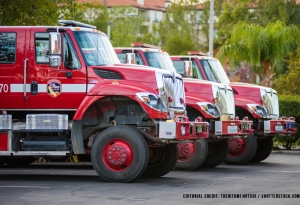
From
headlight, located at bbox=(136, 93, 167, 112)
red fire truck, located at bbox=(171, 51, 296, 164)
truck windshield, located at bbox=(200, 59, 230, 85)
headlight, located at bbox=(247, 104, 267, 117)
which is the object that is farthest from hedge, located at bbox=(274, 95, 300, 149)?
headlight, located at bbox=(136, 93, 167, 112)

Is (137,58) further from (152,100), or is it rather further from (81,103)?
(152,100)

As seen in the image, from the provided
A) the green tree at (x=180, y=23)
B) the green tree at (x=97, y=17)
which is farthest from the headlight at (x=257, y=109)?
the green tree at (x=180, y=23)

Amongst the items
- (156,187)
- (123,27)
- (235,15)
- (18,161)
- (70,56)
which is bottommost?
(156,187)

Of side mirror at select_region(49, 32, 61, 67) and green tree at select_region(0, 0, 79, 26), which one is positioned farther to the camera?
green tree at select_region(0, 0, 79, 26)

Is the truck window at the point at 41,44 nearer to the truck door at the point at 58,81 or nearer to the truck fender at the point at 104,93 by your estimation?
the truck door at the point at 58,81

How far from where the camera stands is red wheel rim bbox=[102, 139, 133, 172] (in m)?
17.2

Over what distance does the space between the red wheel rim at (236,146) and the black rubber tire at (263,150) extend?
1.64 m

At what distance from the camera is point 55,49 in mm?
17359

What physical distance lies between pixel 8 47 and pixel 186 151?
4.69 metres

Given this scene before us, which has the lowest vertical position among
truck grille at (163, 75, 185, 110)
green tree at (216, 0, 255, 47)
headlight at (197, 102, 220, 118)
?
headlight at (197, 102, 220, 118)

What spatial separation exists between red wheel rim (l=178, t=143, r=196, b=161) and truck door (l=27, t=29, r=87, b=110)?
3.53 metres

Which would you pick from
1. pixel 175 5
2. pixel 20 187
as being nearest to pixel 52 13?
pixel 20 187

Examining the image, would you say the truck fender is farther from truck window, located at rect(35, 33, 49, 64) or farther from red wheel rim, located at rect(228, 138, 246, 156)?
red wheel rim, located at rect(228, 138, 246, 156)

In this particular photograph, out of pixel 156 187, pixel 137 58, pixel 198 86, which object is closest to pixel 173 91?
pixel 156 187
